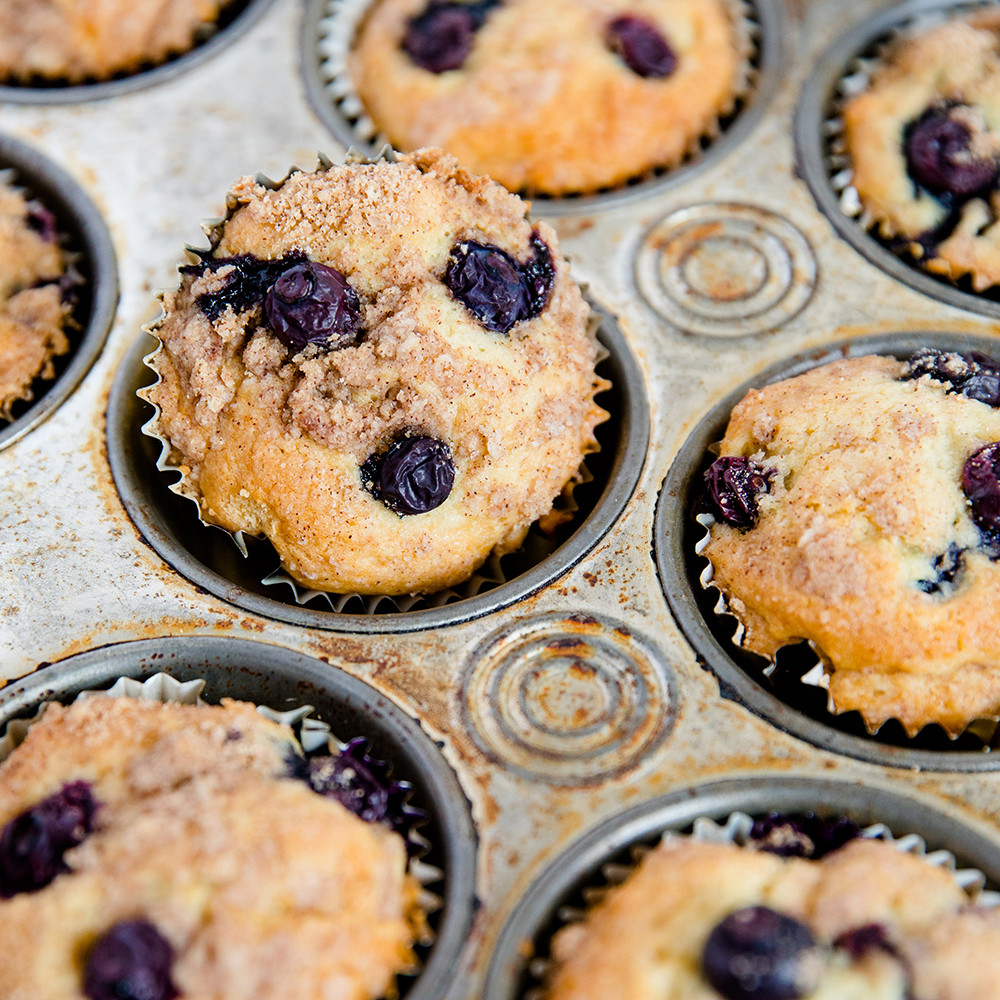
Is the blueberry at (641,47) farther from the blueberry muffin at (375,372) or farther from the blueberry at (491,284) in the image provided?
the blueberry at (491,284)

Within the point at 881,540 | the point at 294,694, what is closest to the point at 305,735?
the point at 294,694

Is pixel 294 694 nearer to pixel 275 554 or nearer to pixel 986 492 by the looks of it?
pixel 275 554

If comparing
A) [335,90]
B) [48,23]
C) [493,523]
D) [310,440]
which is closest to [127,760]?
[310,440]

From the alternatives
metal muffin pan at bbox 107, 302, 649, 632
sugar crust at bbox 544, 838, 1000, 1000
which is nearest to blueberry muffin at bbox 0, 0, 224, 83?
metal muffin pan at bbox 107, 302, 649, 632

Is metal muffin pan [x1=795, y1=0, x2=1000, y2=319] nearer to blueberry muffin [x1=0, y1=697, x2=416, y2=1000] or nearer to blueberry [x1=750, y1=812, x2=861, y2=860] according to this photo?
blueberry [x1=750, y1=812, x2=861, y2=860]

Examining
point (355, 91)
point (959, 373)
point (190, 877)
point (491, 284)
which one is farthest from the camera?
point (355, 91)

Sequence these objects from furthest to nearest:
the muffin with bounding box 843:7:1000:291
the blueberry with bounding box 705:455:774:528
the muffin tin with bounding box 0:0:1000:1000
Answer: the muffin with bounding box 843:7:1000:291
the blueberry with bounding box 705:455:774:528
the muffin tin with bounding box 0:0:1000:1000
